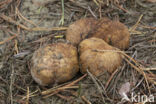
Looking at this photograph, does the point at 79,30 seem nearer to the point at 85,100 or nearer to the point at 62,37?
the point at 62,37

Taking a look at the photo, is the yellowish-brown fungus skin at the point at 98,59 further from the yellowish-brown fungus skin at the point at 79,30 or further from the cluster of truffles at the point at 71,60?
the yellowish-brown fungus skin at the point at 79,30

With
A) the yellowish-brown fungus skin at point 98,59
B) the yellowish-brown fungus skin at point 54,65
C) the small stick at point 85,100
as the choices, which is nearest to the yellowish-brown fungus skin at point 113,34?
the yellowish-brown fungus skin at point 98,59

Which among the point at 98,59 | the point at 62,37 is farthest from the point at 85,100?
the point at 62,37

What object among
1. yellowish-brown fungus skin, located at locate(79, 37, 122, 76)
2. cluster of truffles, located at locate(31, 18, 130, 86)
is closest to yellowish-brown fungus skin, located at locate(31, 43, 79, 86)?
cluster of truffles, located at locate(31, 18, 130, 86)

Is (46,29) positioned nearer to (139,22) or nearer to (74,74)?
(74,74)

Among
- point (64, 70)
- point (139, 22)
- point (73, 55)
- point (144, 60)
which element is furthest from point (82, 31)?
point (139, 22)
